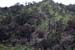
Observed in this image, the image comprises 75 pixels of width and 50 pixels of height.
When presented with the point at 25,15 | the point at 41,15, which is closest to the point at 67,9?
the point at 41,15

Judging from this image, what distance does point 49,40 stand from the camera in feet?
5.90

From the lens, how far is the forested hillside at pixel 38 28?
5.83 ft

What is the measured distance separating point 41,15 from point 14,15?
10.5 inches

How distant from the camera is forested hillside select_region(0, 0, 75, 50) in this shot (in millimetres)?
1776

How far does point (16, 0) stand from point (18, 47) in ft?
2.65

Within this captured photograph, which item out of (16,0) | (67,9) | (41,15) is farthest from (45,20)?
(16,0)

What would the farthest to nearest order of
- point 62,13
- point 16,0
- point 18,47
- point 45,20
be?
point 16,0, point 62,13, point 45,20, point 18,47

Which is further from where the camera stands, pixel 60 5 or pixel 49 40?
pixel 60 5

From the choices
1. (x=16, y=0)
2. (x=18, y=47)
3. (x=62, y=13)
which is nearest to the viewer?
(x=18, y=47)

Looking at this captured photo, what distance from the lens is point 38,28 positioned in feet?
6.20

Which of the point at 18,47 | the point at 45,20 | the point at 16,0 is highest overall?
the point at 16,0

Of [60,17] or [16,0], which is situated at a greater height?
[16,0]

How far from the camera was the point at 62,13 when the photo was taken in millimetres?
2074

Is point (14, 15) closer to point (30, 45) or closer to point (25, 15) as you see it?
point (25, 15)
